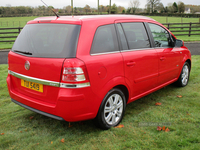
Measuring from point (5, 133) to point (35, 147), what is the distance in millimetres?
714

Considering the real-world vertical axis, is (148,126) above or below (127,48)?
below

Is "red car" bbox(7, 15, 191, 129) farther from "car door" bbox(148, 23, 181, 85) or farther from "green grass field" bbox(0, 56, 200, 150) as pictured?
"car door" bbox(148, 23, 181, 85)

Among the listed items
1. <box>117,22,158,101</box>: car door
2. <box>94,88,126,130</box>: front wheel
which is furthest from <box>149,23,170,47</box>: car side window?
<box>94,88,126,130</box>: front wheel

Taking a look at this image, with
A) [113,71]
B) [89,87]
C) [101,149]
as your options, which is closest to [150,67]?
[113,71]

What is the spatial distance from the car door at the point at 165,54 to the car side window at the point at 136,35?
11.5 inches

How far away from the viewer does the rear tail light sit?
104 inches

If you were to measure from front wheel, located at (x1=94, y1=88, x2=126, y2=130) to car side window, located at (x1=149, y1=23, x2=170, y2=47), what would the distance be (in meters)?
1.60

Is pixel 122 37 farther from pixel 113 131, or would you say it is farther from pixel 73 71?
pixel 113 131

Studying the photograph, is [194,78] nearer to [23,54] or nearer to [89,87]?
[89,87]

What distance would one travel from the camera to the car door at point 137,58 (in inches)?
136

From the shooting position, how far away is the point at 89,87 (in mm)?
2773

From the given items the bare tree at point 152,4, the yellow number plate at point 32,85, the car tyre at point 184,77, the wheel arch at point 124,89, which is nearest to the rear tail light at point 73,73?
the yellow number plate at point 32,85

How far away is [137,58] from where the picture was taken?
3.59m

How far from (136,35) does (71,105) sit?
193 centimetres
